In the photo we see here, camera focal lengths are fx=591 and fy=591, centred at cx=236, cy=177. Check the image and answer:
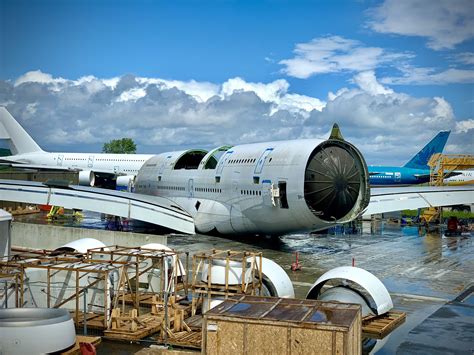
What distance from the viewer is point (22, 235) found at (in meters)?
31.8

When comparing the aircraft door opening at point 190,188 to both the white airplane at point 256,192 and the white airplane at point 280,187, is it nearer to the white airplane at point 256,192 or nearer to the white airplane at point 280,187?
the white airplane at point 256,192

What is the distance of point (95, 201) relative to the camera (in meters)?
36.6

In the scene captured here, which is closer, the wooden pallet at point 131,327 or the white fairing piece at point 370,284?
the wooden pallet at point 131,327

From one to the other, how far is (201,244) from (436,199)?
17.6 m

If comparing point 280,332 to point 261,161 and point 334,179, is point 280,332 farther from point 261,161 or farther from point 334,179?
point 261,161

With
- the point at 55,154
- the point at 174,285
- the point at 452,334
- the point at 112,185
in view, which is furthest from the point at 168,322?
the point at 55,154

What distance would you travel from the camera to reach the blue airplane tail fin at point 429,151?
93250mm

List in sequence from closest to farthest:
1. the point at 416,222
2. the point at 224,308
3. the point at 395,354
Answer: the point at 224,308
the point at 395,354
the point at 416,222

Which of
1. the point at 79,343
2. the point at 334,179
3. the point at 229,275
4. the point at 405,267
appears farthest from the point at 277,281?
the point at 405,267

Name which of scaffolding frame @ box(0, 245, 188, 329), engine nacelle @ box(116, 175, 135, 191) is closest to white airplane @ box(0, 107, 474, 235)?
scaffolding frame @ box(0, 245, 188, 329)

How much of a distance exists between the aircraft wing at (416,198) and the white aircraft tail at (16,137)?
68.2m

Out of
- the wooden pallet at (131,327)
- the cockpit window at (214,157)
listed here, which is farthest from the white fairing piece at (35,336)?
the cockpit window at (214,157)

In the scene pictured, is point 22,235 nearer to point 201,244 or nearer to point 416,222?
point 201,244

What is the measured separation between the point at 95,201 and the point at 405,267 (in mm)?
18930
